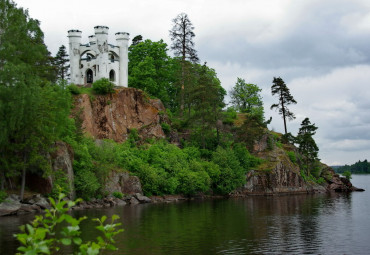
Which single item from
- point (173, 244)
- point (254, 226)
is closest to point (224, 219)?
point (254, 226)

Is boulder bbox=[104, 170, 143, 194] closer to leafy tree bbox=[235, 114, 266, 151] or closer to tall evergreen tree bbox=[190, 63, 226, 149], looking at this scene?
tall evergreen tree bbox=[190, 63, 226, 149]

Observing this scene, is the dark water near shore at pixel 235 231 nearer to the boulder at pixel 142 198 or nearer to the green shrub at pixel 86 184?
the green shrub at pixel 86 184

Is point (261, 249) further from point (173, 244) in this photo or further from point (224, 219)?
point (224, 219)

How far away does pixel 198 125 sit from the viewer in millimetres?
69062

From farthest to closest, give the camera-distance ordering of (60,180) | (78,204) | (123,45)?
(123,45) < (78,204) < (60,180)

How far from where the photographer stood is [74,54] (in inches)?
2650

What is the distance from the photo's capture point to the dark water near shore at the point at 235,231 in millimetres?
24250

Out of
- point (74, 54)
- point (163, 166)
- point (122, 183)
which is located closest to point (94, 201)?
point (122, 183)

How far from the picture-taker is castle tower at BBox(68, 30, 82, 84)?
220ft

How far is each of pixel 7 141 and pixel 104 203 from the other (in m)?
13.1

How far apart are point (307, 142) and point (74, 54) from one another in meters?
42.6

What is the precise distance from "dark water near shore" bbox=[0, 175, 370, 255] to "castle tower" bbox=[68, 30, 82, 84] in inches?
1182

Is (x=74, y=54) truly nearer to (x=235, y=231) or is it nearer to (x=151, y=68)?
(x=151, y=68)

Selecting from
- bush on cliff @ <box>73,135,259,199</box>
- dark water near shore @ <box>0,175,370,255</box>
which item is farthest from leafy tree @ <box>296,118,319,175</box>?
dark water near shore @ <box>0,175,370,255</box>
